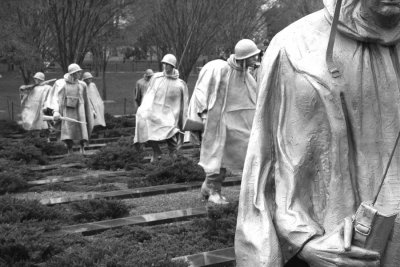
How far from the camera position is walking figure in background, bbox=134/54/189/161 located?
15.4 m

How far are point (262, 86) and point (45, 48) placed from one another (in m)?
29.0

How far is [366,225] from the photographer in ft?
7.34

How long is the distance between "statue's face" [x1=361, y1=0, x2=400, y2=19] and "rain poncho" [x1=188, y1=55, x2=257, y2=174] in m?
8.32

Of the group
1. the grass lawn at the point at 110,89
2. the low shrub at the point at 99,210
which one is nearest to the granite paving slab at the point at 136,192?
the low shrub at the point at 99,210

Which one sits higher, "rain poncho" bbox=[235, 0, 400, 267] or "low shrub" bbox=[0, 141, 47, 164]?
"rain poncho" bbox=[235, 0, 400, 267]

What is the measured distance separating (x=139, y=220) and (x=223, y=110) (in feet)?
7.32

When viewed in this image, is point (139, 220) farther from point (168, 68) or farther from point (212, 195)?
point (168, 68)

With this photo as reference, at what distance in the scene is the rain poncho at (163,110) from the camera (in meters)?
15.4

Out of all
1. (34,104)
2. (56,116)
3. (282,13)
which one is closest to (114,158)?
(56,116)

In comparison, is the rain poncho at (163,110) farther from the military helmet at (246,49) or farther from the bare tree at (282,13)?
the bare tree at (282,13)

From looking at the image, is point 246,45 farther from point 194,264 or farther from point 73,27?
point 73,27

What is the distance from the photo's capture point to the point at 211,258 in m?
7.38

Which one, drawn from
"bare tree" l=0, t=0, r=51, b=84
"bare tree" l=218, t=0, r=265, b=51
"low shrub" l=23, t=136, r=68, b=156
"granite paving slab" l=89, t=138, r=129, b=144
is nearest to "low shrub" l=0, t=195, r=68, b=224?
"low shrub" l=23, t=136, r=68, b=156

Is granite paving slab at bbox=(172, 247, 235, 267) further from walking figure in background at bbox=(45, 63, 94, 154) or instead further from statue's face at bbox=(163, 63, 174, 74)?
walking figure in background at bbox=(45, 63, 94, 154)
